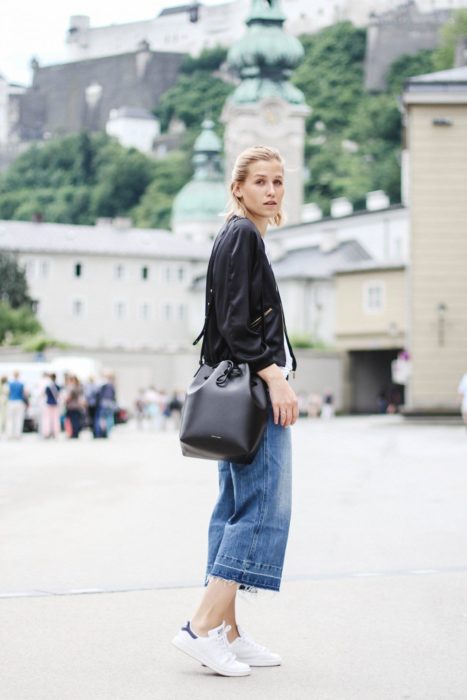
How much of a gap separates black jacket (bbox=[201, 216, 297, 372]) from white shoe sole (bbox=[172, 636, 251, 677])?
40.7 inches

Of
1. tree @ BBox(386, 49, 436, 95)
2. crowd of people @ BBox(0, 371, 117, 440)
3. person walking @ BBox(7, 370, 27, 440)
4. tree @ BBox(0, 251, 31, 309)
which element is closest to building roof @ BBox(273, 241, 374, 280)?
tree @ BBox(0, 251, 31, 309)

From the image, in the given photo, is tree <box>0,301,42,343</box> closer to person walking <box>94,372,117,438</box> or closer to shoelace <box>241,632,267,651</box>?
person walking <box>94,372,117,438</box>

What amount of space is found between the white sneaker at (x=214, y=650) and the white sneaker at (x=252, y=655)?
0.19 ft

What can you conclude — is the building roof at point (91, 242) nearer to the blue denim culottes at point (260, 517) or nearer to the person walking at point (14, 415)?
the person walking at point (14, 415)

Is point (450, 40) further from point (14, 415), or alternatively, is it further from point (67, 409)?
point (14, 415)

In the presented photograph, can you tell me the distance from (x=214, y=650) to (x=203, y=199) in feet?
397

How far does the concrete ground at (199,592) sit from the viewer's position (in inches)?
235

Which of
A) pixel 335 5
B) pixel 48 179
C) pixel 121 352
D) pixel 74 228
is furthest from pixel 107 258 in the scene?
pixel 335 5

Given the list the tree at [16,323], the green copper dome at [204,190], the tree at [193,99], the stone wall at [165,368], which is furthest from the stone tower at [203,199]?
the stone wall at [165,368]

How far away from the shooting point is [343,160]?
463 feet

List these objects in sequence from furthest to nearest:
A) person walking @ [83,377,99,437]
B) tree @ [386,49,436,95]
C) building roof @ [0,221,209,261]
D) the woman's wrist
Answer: tree @ [386,49,436,95] → building roof @ [0,221,209,261] → person walking @ [83,377,99,437] → the woman's wrist

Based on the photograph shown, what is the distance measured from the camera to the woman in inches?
240

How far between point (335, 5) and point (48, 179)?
38.5 meters

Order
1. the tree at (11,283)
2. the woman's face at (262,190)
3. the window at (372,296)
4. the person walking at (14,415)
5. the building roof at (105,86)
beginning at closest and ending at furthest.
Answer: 1. the woman's face at (262,190)
2. the person walking at (14,415)
3. the window at (372,296)
4. the tree at (11,283)
5. the building roof at (105,86)
